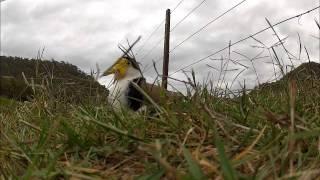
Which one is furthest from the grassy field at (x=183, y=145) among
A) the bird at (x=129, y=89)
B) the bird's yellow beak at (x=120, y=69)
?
the bird's yellow beak at (x=120, y=69)

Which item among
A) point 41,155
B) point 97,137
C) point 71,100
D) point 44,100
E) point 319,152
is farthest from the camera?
point 71,100

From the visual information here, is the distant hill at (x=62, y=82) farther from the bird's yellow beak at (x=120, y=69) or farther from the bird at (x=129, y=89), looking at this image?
the bird's yellow beak at (x=120, y=69)

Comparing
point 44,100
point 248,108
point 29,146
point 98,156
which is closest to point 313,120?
point 248,108

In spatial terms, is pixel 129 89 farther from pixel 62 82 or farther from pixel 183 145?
pixel 183 145

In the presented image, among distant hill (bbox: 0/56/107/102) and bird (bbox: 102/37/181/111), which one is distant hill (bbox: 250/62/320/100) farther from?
distant hill (bbox: 0/56/107/102)

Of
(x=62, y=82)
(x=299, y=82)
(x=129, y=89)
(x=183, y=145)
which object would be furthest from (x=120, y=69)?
(x=183, y=145)

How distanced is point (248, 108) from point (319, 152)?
2.34ft

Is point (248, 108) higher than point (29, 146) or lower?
higher

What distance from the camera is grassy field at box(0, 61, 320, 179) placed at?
1.66 meters

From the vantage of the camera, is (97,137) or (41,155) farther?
(97,137)

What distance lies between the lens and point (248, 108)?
2.58 m

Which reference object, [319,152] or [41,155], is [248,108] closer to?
[319,152]

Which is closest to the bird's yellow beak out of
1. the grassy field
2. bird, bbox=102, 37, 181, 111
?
bird, bbox=102, 37, 181, 111

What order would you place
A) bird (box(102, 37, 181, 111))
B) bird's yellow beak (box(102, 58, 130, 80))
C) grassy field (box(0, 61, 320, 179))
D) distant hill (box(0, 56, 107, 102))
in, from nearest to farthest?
grassy field (box(0, 61, 320, 179)) → bird (box(102, 37, 181, 111)) → distant hill (box(0, 56, 107, 102)) → bird's yellow beak (box(102, 58, 130, 80))
